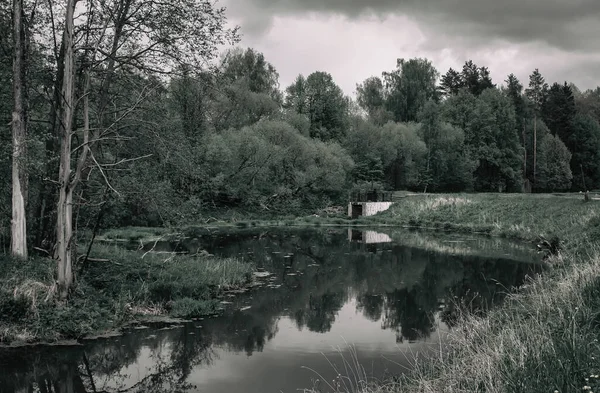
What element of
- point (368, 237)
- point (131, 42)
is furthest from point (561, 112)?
point (131, 42)

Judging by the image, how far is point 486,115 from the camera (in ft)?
246

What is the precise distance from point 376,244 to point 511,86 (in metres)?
63.4

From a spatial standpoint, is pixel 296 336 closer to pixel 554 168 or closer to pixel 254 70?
pixel 254 70

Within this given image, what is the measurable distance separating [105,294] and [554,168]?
253 ft

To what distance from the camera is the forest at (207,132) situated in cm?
Answer: 1570

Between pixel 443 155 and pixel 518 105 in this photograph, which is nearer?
pixel 443 155

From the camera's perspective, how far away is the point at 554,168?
260 ft

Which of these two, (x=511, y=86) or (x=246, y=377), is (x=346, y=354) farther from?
(x=511, y=86)

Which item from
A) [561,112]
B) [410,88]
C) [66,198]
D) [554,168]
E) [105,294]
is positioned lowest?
[105,294]

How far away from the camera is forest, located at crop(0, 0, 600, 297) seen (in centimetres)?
1570

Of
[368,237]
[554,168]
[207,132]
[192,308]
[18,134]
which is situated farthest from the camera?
[554,168]

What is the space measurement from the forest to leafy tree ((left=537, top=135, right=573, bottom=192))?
0.81ft

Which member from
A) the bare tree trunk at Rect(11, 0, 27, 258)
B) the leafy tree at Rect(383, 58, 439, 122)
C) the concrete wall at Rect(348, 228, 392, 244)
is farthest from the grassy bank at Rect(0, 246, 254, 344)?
the leafy tree at Rect(383, 58, 439, 122)

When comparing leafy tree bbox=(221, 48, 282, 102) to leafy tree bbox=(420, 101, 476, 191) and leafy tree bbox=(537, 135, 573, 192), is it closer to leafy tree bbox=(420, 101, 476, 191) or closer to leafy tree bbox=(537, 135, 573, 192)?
leafy tree bbox=(420, 101, 476, 191)
